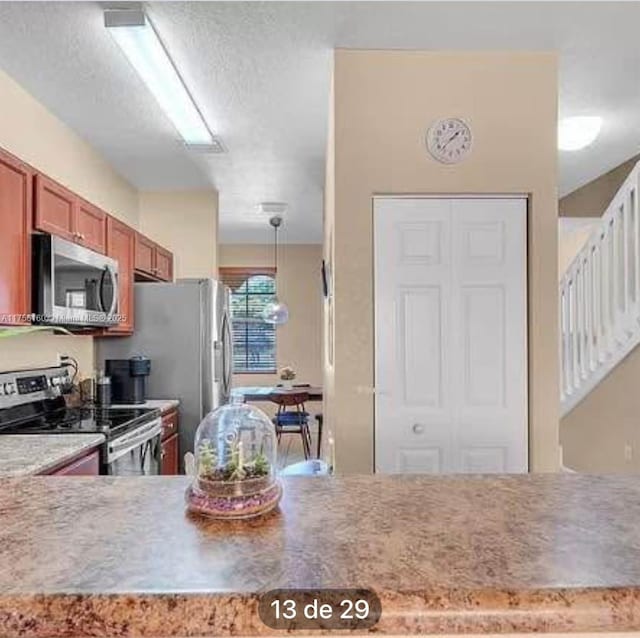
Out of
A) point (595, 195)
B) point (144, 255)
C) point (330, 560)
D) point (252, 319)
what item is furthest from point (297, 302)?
point (330, 560)

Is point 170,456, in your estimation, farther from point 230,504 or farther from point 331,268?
point 230,504

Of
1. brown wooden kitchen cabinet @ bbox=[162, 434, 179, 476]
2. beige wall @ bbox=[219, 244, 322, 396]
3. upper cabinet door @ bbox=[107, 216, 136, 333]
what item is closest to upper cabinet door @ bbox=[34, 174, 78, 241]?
upper cabinet door @ bbox=[107, 216, 136, 333]

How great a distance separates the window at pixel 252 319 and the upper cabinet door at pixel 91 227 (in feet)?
14.6

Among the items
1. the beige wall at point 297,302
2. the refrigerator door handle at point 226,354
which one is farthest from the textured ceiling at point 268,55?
the beige wall at point 297,302

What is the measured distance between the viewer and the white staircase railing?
12.3ft

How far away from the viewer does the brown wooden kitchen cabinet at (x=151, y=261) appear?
4.00 m

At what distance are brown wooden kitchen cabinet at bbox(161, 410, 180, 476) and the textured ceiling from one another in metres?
1.87

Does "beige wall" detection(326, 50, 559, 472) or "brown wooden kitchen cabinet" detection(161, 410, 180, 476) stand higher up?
"beige wall" detection(326, 50, 559, 472)

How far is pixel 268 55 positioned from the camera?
8.60 ft

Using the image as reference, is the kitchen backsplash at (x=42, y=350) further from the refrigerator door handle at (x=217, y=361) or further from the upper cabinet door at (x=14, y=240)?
the refrigerator door handle at (x=217, y=361)

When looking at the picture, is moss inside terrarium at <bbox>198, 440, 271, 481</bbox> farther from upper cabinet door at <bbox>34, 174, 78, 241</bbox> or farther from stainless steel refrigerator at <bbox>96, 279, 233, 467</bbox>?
Answer: stainless steel refrigerator at <bbox>96, 279, 233, 467</bbox>

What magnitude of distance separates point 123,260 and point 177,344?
0.70m

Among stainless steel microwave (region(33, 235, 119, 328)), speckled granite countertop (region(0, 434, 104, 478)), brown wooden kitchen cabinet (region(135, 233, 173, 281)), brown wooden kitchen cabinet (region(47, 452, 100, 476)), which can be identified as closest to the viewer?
speckled granite countertop (region(0, 434, 104, 478))

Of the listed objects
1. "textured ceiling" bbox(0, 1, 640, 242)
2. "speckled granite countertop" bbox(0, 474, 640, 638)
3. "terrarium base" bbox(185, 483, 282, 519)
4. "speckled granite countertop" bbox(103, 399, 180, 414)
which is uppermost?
"textured ceiling" bbox(0, 1, 640, 242)
